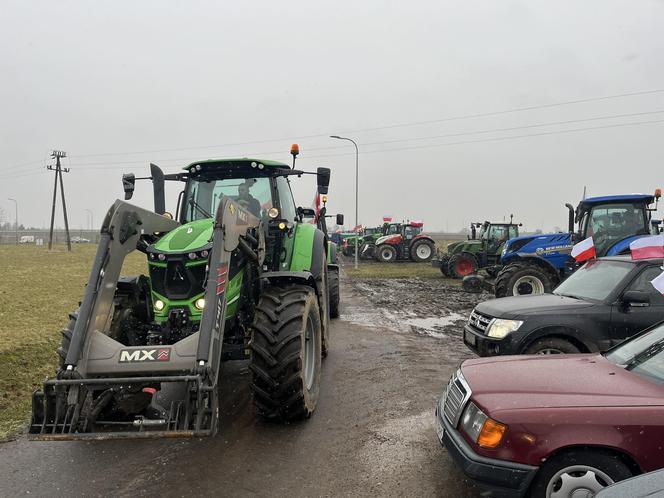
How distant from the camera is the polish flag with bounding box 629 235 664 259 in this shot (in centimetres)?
576

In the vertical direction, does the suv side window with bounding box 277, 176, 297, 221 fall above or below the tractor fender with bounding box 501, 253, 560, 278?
above

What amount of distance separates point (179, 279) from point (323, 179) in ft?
9.42

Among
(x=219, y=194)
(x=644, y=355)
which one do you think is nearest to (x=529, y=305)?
(x=644, y=355)

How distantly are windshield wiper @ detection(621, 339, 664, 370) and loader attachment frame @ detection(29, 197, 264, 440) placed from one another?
3.00 meters

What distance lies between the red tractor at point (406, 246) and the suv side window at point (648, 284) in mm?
21979

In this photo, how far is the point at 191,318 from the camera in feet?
14.4

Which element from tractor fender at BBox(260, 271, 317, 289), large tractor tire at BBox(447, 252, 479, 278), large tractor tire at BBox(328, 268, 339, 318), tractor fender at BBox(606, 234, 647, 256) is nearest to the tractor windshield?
tractor fender at BBox(606, 234, 647, 256)

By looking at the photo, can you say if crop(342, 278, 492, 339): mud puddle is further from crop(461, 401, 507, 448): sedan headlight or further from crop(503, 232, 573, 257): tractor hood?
crop(461, 401, 507, 448): sedan headlight

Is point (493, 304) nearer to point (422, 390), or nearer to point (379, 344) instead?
point (422, 390)

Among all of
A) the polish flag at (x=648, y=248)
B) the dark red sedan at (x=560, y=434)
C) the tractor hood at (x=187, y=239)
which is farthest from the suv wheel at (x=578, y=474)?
the polish flag at (x=648, y=248)

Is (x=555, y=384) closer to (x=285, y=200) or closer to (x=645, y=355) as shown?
(x=645, y=355)

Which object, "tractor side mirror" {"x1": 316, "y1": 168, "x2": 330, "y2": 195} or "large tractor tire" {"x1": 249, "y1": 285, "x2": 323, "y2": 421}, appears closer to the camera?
"large tractor tire" {"x1": 249, "y1": 285, "x2": 323, "y2": 421}

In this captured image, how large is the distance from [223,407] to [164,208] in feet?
8.65

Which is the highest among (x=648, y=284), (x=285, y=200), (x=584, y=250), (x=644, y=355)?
(x=285, y=200)
